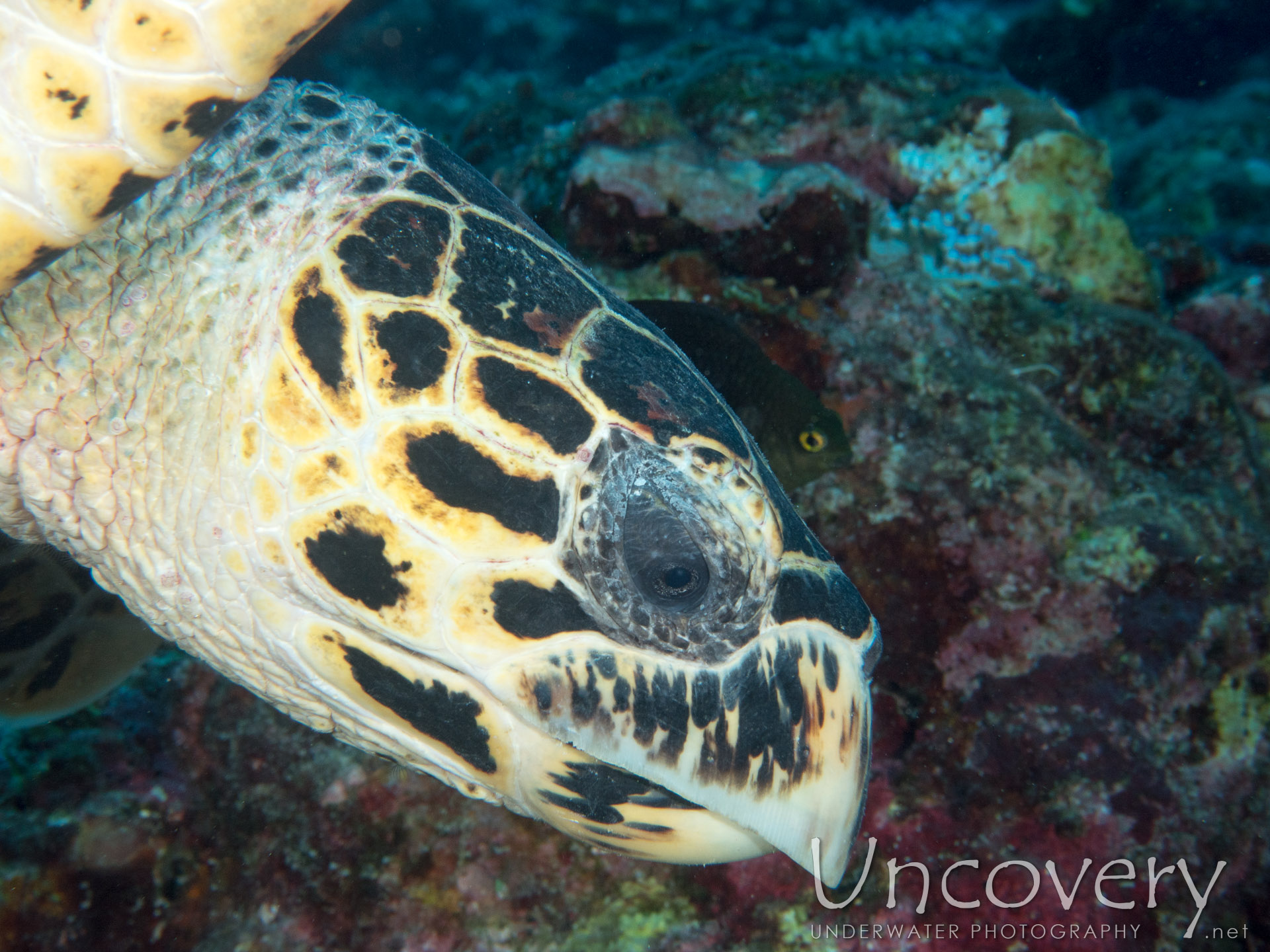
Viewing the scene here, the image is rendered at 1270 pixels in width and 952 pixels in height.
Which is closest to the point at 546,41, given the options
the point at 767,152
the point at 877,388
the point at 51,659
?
the point at 767,152

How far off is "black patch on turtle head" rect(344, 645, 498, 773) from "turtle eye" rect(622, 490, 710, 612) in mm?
417

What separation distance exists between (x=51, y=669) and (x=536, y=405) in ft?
6.44

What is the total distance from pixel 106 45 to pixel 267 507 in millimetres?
784

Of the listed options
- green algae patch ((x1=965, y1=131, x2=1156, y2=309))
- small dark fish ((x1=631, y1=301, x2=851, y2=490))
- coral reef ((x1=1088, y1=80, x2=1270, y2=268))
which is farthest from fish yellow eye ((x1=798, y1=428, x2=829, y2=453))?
coral reef ((x1=1088, y1=80, x2=1270, y2=268))

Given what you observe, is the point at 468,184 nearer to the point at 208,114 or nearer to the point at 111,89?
the point at 208,114

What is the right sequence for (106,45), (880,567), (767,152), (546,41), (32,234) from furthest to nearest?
(546,41), (767,152), (880,567), (32,234), (106,45)

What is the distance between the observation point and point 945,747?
85.4 inches

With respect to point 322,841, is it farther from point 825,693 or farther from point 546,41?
point 546,41

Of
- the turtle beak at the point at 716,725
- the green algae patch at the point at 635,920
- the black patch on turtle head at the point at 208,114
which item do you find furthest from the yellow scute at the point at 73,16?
the green algae patch at the point at 635,920

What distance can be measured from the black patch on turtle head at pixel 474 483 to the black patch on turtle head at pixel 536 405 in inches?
3.5

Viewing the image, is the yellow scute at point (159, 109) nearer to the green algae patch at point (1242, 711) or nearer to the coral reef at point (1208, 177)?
the green algae patch at point (1242, 711)

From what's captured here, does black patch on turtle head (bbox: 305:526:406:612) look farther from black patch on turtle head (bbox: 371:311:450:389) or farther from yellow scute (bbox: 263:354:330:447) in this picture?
black patch on turtle head (bbox: 371:311:450:389)

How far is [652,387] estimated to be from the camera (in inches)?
50.6

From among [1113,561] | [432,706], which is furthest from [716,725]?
[1113,561]
